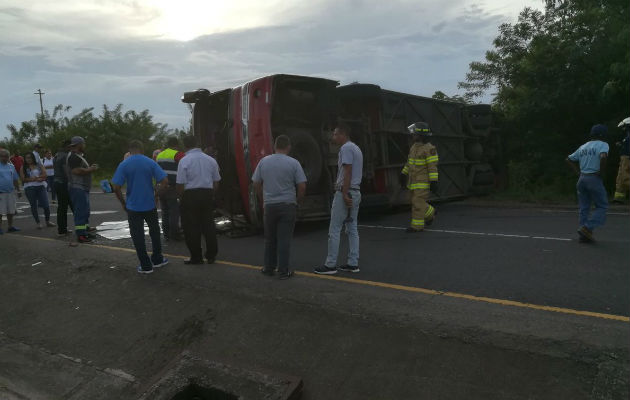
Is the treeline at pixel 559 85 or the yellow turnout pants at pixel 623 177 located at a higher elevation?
the treeline at pixel 559 85

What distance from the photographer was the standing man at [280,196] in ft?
17.1

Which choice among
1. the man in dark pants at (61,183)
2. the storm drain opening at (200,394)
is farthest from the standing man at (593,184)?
the man in dark pants at (61,183)

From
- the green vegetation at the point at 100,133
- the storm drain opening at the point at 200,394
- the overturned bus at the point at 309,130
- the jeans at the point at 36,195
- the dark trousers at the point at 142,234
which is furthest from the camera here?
the green vegetation at the point at 100,133

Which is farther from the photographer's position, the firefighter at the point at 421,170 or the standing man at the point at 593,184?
the firefighter at the point at 421,170

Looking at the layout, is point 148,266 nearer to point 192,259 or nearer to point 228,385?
point 192,259

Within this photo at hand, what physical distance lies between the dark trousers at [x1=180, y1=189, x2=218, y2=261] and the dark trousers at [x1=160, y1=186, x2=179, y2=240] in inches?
84.8

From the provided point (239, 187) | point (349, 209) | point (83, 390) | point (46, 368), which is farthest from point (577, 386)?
point (239, 187)

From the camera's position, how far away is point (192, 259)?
19.9 feet

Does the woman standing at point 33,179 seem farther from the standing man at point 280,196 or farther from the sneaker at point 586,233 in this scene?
the sneaker at point 586,233

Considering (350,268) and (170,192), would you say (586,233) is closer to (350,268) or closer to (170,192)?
(350,268)

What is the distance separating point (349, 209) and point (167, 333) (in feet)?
7.51

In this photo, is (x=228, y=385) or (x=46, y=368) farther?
(x=46, y=368)

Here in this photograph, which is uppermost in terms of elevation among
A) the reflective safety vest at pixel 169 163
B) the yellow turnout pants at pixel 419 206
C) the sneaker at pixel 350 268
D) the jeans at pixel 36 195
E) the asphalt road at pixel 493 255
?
the reflective safety vest at pixel 169 163

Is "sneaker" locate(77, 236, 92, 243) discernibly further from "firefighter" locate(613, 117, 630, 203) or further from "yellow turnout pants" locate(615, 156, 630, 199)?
"yellow turnout pants" locate(615, 156, 630, 199)
